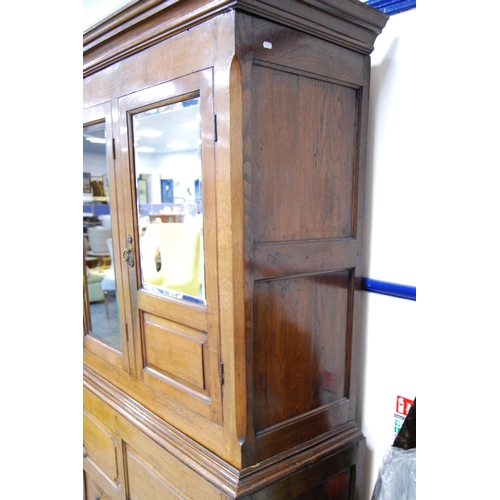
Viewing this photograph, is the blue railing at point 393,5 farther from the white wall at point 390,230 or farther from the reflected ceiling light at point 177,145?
the reflected ceiling light at point 177,145

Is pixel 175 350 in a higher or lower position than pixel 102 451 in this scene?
higher

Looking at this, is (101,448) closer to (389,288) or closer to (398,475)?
(398,475)

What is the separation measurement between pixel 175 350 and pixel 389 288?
69 cm

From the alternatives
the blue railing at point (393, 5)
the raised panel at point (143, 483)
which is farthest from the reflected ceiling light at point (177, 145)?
the raised panel at point (143, 483)

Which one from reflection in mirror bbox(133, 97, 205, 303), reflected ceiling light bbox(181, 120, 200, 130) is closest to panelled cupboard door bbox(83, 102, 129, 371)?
reflection in mirror bbox(133, 97, 205, 303)

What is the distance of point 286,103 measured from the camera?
0.98m

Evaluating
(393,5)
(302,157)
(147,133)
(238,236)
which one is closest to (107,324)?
(147,133)

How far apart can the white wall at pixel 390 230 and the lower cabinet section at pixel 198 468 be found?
5.2 inches

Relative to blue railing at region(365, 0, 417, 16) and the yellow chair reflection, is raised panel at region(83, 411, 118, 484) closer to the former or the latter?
the yellow chair reflection

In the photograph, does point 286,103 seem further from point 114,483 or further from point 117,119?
point 114,483

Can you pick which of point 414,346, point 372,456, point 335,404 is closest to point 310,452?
point 335,404

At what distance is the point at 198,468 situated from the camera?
1063 millimetres
